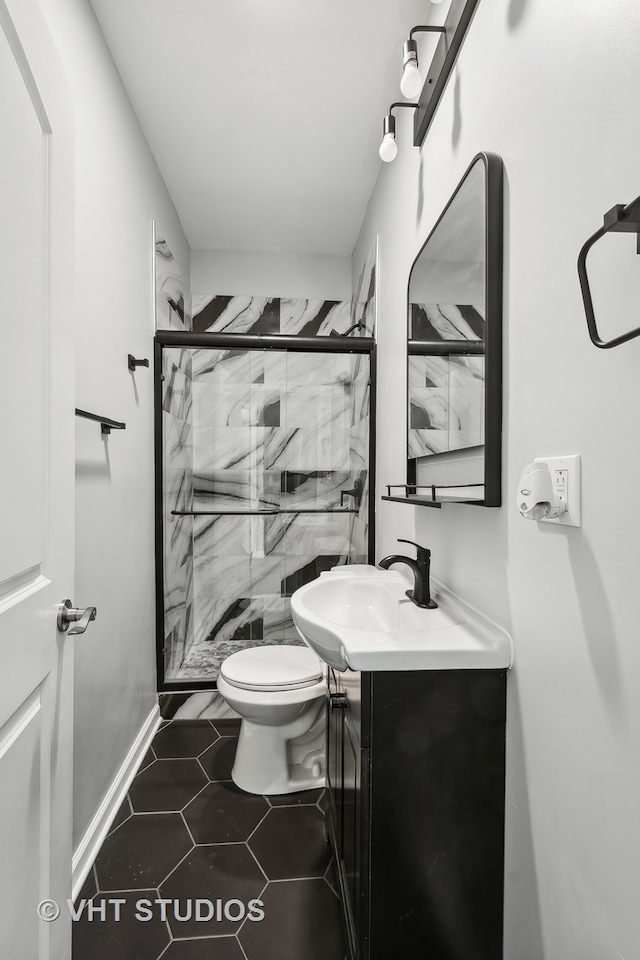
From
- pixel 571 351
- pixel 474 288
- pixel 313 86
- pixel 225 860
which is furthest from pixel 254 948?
pixel 313 86

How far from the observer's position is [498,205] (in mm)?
1058

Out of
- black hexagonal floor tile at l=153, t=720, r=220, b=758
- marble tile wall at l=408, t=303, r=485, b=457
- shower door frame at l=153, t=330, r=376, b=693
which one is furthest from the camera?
shower door frame at l=153, t=330, r=376, b=693

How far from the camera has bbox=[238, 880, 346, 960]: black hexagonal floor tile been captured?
1.27 m

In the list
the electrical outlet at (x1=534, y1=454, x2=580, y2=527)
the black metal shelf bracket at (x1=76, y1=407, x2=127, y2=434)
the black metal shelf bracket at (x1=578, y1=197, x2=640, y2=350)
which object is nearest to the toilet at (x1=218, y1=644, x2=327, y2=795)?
the black metal shelf bracket at (x1=76, y1=407, x2=127, y2=434)

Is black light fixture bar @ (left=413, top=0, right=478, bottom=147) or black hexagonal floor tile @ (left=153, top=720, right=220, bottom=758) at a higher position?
black light fixture bar @ (left=413, top=0, right=478, bottom=147)

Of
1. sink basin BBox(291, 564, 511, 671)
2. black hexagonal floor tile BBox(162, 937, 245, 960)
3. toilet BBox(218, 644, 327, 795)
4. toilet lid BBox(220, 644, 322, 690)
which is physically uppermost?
sink basin BBox(291, 564, 511, 671)

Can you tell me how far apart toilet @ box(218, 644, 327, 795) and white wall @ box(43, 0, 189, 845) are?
1.47 ft

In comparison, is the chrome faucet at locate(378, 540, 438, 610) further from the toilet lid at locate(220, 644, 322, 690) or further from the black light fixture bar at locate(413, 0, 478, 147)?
the black light fixture bar at locate(413, 0, 478, 147)

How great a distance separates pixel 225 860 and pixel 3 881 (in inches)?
40.7

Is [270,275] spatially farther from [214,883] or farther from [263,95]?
[214,883]

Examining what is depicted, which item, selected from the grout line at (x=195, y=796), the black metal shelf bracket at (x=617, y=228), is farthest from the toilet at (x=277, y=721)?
the black metal shelf bracket at (x=617, y=228)

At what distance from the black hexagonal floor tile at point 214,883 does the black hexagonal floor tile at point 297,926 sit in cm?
5

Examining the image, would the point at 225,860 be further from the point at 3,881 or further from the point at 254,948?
the point at 3,881

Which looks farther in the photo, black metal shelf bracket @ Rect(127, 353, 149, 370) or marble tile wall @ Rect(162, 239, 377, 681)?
marble tile wall @ Rect(162, 239, 377, 681)
